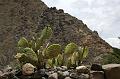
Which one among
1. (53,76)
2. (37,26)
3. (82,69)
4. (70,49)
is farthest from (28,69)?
(37,26)

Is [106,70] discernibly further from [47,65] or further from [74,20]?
[74,20]

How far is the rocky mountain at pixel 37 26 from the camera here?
30.0m

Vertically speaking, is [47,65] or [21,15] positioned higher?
[21,15]

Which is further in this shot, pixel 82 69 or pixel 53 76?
pixel 82 69

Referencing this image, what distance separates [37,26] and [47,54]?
72.5ft

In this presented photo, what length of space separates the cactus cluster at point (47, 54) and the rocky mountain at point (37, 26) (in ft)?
46.6

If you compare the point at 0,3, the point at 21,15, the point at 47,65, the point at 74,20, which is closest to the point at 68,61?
the point at 47,65

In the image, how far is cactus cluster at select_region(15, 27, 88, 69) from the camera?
11.5 metres

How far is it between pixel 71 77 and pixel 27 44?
2.24 meters

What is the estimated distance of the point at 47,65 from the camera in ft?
39.5

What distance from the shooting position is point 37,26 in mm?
33438

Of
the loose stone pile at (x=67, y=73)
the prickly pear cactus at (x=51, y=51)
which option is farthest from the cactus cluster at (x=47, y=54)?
the loose stone pile at (x=67, y=73)

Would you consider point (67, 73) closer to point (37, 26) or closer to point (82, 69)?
point (82, 69)

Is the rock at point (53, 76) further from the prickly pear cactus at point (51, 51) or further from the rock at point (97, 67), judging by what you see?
the rock at point (97, 67)
